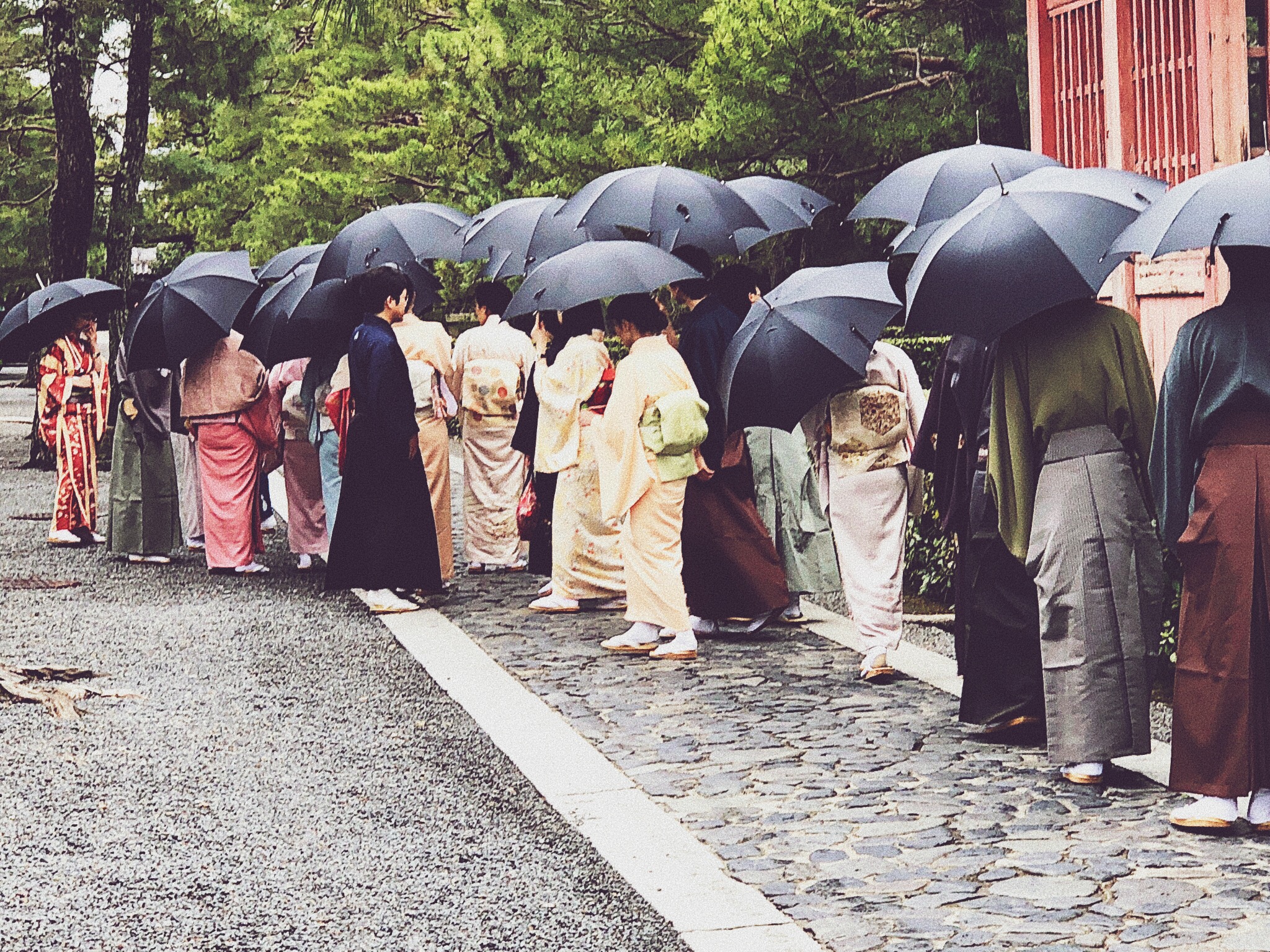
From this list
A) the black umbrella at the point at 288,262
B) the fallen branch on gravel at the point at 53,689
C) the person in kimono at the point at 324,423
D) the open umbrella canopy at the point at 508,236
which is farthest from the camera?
the black umbrella at the point at 288,262

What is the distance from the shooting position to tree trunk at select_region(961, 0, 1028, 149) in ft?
46.4

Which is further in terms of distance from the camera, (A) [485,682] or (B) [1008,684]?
(A) [485,682]

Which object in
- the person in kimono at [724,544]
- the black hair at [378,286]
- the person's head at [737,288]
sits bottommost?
the person in kimono at [724,544]

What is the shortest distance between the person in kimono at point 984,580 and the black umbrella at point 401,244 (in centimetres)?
459

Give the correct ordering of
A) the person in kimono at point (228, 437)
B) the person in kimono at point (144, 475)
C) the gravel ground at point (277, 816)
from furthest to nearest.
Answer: the person in kimono at point (144, 475), the person in kimono at point (228, 437), the gravel ground at point (277, 816)

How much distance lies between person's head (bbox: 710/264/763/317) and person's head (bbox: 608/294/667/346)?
37cm

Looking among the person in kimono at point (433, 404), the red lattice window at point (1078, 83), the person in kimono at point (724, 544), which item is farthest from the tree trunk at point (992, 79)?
the person in kimono at point (724, 544)

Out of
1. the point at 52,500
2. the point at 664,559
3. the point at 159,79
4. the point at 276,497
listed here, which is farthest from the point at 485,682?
the point at 159,79

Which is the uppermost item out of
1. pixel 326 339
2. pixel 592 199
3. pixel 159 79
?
pixel 159 79

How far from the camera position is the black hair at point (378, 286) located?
9320 millimetres

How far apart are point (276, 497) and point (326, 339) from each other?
5751 mm

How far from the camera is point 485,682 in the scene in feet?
24.5

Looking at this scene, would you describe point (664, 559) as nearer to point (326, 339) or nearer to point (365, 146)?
point (326, 339)

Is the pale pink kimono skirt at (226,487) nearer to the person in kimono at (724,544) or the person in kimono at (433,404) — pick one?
the person in kimono at (433,404)
